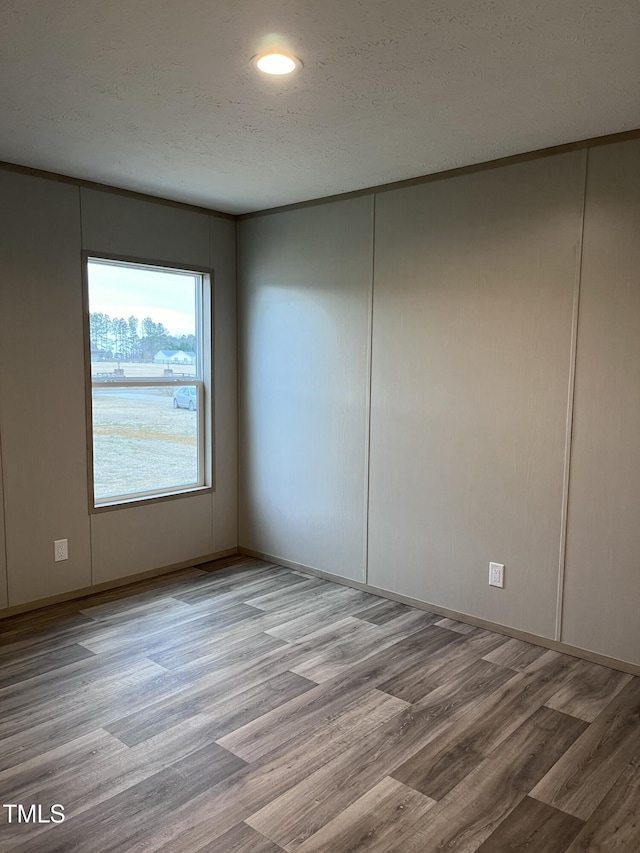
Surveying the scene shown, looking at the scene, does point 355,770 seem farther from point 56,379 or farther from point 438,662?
point 56,379

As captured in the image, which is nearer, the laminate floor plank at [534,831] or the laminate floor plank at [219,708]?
the laminate floor plank at [534,831]

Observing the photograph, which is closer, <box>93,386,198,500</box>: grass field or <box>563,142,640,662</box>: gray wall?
<box>563,142,640,662</box>: gray wall

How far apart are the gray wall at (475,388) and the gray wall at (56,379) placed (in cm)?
90

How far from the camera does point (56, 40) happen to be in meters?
2.10

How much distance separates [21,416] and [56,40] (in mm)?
2158

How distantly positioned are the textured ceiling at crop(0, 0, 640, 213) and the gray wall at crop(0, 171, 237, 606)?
0.34 meters

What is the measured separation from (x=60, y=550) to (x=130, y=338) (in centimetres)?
142

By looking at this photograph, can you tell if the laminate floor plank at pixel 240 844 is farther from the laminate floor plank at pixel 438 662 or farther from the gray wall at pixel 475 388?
the gray wall at pixel 475 388

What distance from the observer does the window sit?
4105mm

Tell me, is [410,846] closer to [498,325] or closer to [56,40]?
[498,325]

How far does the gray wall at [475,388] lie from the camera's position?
3062mm

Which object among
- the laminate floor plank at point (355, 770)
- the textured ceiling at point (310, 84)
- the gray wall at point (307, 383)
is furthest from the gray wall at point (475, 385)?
the laminate floor plank at point (355, 770)

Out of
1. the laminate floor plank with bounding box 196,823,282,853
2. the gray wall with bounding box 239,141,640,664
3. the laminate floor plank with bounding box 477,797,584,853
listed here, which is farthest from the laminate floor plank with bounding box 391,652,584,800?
the laminate floor plank with bounding box 196,823,282,853

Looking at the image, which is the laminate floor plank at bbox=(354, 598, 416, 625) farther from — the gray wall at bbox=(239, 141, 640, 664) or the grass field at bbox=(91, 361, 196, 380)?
the grass field at bbox=(91, 361, 196, 380)
